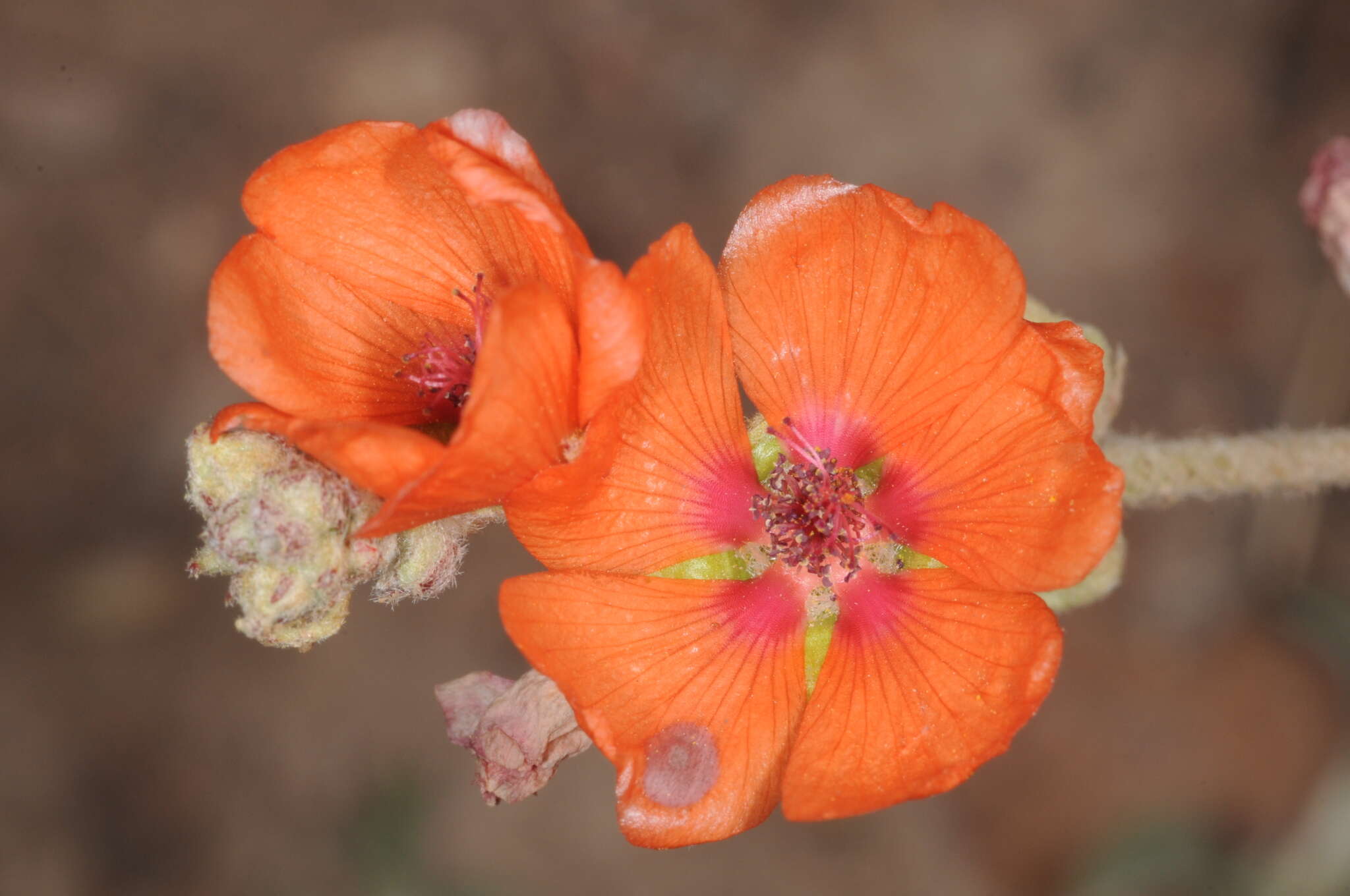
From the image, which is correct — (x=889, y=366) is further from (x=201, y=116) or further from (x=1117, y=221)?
(x=201, y=116)

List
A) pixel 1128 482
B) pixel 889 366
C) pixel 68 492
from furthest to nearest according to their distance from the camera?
pixel 68 492 < pixel 1128 482 < pixel 889 366

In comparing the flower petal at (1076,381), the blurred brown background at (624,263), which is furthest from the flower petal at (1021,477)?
the blurred brown background at (624,263)

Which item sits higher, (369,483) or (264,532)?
(369,483)

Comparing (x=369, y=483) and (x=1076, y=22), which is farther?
(x=1076, y=22)

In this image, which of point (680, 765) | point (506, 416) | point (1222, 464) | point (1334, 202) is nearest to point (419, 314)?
point (506, 416)

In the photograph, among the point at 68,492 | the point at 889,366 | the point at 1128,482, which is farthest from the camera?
the point at 68,492

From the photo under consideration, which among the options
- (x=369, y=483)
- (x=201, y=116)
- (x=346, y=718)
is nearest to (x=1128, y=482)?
(x=369, y=483)

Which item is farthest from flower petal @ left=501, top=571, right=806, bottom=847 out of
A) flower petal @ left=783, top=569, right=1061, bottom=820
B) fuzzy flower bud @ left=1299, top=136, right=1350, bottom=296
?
fuzzy flower bud @ left=1299, top=136, right=1350, bottom=296
